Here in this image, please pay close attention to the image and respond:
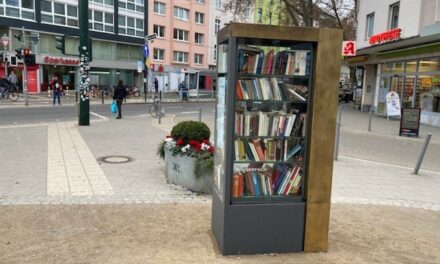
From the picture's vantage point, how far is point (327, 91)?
4.23 meters

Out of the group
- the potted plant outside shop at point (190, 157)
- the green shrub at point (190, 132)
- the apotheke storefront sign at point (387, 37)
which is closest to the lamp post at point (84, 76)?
the potted plant outside shop at point (190, 157)

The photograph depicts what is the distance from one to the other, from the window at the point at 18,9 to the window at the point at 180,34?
760 inches

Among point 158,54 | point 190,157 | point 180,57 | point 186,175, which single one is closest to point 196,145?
point 190,157

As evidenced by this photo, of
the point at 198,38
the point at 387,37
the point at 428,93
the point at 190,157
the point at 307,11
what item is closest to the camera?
the point at 190,157

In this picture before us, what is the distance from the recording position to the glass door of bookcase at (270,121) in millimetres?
4188

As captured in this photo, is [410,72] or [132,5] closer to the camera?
[410,72]

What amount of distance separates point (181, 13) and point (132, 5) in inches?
315

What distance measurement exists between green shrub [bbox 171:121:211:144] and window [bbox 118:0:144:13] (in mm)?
42941

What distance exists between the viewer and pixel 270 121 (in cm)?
432

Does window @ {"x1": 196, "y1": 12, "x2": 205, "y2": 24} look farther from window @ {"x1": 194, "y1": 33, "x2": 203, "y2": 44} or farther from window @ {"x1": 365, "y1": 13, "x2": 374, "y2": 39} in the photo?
window @ {"x1": 365, "y1": 13, "x2": 374, "y2": 39}

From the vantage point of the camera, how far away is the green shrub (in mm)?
7000

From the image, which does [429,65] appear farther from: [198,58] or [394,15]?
[198,58]

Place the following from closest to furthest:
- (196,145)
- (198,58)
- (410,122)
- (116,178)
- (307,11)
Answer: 1. (196,145)
2. (116,178)
3. (410,122)
4. (307,11)
5. (198,58)

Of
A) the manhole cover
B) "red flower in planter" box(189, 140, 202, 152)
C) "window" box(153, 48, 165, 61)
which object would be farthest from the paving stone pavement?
"window" box(153, 48, 165, 61)
